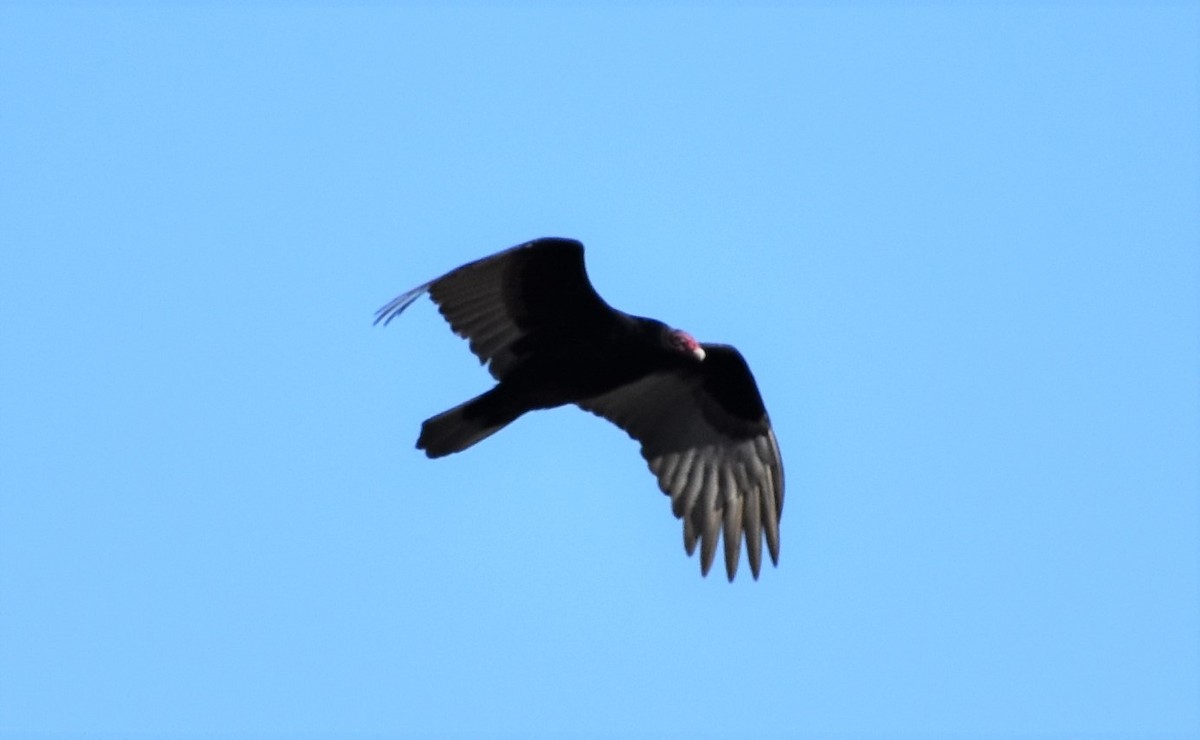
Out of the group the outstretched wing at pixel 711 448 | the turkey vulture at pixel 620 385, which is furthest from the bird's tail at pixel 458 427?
the outstretched wing at pixel 711 448

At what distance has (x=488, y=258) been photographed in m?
9.94

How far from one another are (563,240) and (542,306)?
0.49m

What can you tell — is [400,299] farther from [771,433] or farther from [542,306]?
[771,433]

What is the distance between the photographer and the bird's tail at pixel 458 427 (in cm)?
1034

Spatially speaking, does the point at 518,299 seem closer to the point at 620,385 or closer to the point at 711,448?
the point at 620,385

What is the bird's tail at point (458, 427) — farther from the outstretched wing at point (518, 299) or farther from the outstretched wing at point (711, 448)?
the outstretched wing at point (711, 448)

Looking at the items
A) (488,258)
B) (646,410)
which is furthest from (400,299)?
(646,410)

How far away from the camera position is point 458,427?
10.4 m

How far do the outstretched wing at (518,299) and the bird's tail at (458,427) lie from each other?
0.65ft

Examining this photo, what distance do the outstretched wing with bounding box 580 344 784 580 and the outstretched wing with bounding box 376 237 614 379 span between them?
953 mm

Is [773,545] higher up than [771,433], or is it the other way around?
[771,433]

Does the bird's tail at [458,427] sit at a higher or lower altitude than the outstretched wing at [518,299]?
lower

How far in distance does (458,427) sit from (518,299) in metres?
0.78

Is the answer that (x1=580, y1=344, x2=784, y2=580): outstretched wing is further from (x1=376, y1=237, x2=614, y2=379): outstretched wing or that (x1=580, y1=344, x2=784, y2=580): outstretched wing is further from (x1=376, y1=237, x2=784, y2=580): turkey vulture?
(x1=376, y1=237, x2=614, y2=379): outstretched wing
